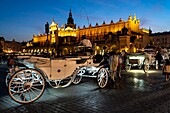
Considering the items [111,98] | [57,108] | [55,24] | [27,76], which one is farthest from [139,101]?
[55,24]

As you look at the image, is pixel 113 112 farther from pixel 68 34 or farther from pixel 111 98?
pixel 68 34

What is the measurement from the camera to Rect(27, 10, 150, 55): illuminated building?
66438 millimetres

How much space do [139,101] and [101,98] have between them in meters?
1.36

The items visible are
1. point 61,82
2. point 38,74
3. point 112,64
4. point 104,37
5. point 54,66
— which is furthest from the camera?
point 104,37

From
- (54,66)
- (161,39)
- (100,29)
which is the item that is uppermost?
(100,29)

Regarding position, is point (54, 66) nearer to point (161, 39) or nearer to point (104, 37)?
point (104, 37)

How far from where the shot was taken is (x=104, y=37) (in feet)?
293

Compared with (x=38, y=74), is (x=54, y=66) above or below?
above

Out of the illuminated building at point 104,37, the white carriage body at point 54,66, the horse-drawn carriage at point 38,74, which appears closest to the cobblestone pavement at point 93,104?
the horse-drawn carriage at point 38,74

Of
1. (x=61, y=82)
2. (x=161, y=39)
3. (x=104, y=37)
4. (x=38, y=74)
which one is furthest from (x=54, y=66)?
(x=161, y=39)

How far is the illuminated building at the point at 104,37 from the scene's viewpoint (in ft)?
218

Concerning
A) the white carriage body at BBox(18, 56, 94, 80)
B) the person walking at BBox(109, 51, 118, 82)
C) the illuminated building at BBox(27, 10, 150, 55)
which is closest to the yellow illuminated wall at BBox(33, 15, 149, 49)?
the illuminated building at BBox(27, 10, 150, 55)

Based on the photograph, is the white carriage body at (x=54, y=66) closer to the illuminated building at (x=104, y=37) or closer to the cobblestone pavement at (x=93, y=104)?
the cobblestone pavement at (x=93, y=104)

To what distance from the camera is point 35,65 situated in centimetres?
688
